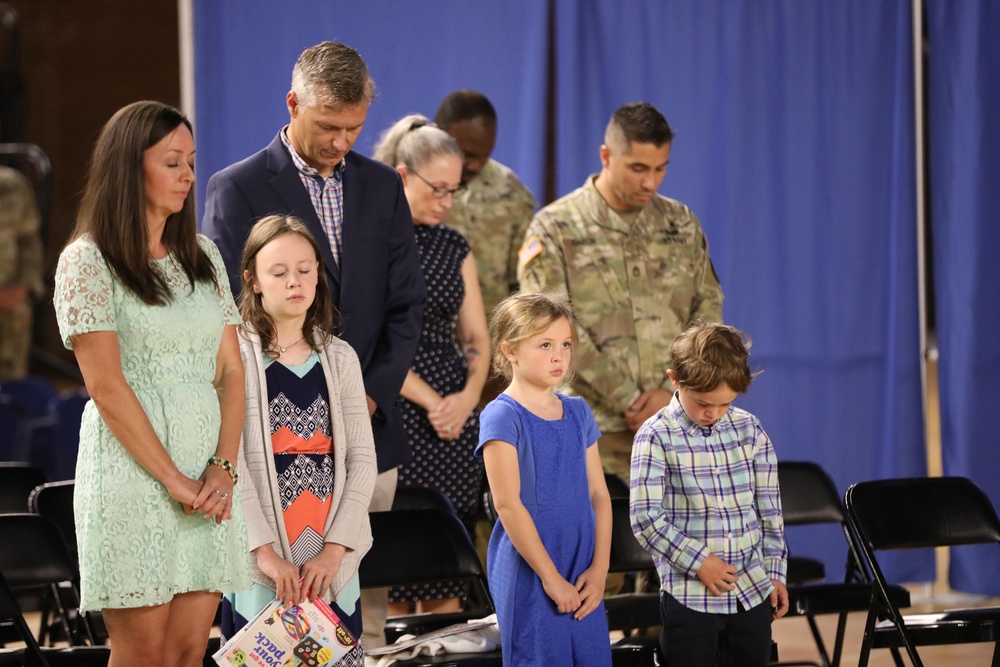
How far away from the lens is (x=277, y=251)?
9.20 ft

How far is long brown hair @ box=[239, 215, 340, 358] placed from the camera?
9.34 feet

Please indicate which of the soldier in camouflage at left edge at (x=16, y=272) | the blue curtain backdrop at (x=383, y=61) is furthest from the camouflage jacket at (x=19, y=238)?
the blue curtain backdrop at (x=383, y=61)

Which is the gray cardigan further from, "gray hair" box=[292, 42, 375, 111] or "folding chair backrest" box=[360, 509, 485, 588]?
"gray hair" box=[292, 42, 375, 111]

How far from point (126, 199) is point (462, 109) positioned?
2.22m

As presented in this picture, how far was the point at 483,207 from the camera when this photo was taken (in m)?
4.61

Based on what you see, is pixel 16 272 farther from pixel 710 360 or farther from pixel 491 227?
pixel 710 360

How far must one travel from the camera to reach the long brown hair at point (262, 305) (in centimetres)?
285

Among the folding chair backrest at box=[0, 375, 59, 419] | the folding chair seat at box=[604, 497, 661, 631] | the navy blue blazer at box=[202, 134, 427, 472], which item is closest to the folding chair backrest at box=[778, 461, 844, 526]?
the folding chair seat at box=[604, 497, 661, 631]

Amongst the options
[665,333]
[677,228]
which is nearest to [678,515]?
[665,333]

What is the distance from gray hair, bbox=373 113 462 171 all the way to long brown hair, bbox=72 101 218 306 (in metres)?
1.35

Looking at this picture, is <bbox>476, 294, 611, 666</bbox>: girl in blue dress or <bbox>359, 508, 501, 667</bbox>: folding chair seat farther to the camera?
<bbox>359, 508, 501, 667</bbox>: folding chair seat

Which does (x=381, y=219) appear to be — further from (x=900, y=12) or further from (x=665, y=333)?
(x=900, y=12)

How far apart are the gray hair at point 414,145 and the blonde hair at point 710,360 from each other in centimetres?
114

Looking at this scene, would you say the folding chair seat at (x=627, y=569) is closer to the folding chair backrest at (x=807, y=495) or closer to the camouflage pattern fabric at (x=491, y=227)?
the folding chair backrest at (x=807, y=495)
